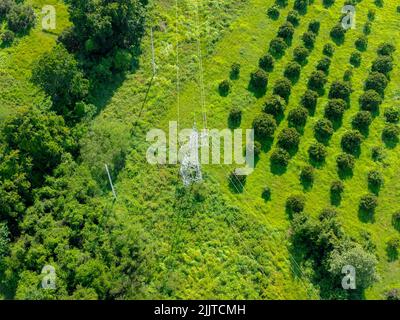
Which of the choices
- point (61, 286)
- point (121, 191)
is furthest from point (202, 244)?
point (61, 286)

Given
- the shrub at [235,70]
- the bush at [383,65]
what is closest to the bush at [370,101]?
the bush at [383,65]

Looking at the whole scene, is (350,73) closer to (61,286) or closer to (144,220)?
(144,220)

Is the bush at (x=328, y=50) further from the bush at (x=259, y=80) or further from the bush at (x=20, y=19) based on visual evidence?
the bush at (x=20, y=19)

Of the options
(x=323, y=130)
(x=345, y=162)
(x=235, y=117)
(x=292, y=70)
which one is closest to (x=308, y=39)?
(x=292, y=70)

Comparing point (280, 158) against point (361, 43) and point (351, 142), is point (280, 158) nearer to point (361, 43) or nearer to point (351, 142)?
point (351, 142)

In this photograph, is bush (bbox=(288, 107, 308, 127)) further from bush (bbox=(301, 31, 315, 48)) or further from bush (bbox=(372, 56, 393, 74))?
bush (bbox=(372, 56, 393, 74))

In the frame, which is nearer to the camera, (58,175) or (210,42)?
(58,175)

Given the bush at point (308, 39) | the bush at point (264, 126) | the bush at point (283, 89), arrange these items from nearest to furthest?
the bush at point (264, 126) < the bush at point (283, 89) < the bush at point (308, 39)
